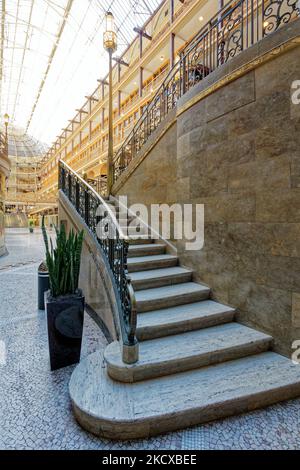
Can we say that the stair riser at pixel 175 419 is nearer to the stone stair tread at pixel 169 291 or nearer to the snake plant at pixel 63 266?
the snake plant at pixel 63 266

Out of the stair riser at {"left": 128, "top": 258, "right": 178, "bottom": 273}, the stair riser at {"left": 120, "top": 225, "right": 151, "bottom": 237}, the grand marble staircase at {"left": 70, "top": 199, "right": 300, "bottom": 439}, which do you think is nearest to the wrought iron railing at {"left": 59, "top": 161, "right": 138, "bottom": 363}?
the grand marble staircase at {"left": 70, "top": 199, "right": 300, "bottom": 439}

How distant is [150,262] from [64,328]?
143 cm

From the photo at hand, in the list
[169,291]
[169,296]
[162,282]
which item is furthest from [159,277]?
[169,296]

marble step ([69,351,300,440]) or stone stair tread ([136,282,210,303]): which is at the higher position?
stone stair tread ([136,282,210,303])

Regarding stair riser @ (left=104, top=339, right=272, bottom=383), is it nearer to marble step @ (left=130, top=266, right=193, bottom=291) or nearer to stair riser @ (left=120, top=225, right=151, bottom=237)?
marble step @ (left=130, top=266, right=193, bottom=291)

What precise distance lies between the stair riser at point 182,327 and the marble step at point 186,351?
0.04 metres

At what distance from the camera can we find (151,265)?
336 cm

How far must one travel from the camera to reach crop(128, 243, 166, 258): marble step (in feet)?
11.8

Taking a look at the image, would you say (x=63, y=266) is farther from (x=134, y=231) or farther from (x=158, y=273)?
(x=134, y=231)

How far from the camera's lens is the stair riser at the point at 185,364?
6.10ft

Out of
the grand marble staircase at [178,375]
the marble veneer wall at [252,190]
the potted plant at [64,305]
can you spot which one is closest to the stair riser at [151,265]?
the marble veneer wall at [252,190]

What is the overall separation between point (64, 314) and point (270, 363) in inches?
74.9

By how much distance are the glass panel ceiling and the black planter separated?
50.5ft
